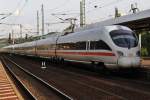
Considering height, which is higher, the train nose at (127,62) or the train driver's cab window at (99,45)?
the train driver's cab window at (99,45)

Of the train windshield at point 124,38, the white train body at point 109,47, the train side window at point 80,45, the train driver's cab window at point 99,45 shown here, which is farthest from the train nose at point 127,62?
the train side window at point 80,45

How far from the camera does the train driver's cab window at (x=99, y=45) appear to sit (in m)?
20.9

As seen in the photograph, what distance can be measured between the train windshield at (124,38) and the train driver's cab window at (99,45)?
0.68 metres

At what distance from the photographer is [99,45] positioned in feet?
71.7

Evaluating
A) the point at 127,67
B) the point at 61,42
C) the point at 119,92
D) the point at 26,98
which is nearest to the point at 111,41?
the point at 127,67

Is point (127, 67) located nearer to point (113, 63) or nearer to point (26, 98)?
point (113, 63)

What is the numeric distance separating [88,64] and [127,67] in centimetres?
559

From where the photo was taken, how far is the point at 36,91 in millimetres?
16719

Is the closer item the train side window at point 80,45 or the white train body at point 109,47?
the white train body at point 109,47

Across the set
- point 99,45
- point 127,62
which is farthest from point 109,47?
point 127,62

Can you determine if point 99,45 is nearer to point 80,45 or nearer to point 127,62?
point 127,62

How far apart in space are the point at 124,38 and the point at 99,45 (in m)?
1.99

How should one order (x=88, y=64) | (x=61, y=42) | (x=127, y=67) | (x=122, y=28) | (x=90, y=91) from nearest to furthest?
(x=90, y=91) → (x=127, y=67) → (x=122, y=28) → (x=88, y=64) → (x=61, y=42)

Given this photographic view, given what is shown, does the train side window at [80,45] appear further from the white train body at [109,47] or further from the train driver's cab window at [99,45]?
the train driver's cab window at [99,45]
